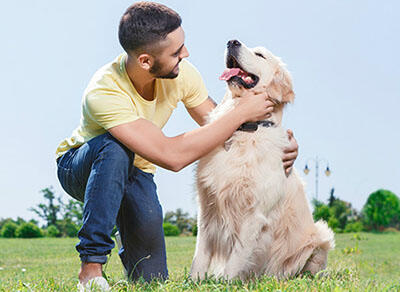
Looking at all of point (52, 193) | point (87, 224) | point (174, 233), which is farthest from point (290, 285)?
point (52, 193)

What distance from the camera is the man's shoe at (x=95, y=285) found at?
2676mm

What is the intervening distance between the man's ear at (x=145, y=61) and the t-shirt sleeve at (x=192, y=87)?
567 mm

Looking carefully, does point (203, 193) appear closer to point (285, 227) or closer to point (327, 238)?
point (285, 227)

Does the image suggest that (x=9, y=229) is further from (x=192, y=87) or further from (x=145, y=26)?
(x=145, y=26)

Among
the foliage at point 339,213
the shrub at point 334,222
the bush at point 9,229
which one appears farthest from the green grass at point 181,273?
the bush at point 9,229

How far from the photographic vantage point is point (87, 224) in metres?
2.88

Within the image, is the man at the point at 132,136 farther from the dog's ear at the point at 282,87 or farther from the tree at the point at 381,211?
the tree at the point at 381,211

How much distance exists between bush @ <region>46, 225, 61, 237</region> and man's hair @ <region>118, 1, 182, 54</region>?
8.77m

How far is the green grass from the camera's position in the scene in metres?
2.68

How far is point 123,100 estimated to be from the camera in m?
3.06

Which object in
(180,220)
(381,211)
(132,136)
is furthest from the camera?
(381,211)

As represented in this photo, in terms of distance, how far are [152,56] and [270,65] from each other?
805 mm

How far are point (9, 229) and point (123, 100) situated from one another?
9.60 m

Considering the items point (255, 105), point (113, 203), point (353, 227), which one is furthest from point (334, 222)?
point (113, 203)
